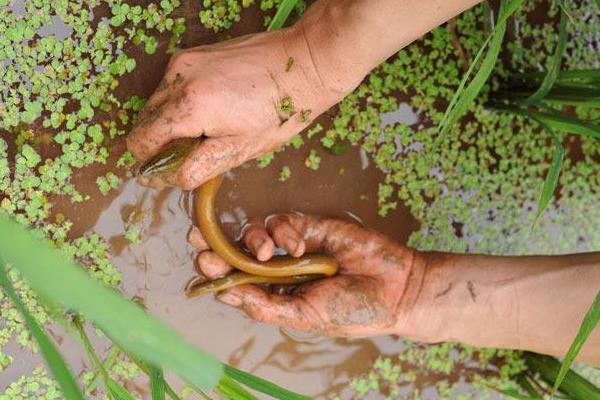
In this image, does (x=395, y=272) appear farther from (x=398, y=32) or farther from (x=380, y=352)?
(x=398, y=32)

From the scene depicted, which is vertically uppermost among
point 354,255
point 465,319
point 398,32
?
point 398,32

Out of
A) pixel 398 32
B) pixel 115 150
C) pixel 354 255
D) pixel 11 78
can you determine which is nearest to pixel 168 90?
pixel 115 150

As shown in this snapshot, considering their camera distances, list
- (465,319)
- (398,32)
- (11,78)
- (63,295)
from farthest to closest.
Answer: (465,319)
(11,78)
(398,32)
(63,295)

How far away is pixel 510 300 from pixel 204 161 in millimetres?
903

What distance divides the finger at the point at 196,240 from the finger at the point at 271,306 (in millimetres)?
135

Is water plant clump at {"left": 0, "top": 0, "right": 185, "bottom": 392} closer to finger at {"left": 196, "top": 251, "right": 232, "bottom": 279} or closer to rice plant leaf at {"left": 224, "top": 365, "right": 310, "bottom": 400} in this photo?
finger at {"left": 196, "top": 251, "right": 232, "bottom": 279}

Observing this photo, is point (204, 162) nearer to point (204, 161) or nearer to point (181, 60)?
point (204, 161)

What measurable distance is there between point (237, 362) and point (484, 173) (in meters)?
0.94

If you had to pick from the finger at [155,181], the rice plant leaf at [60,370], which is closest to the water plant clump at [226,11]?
the finger at [155,181]

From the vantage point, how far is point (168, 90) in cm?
158

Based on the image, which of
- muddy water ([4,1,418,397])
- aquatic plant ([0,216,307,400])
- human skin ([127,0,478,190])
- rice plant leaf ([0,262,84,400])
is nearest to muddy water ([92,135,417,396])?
muddy water ([4,1,418,397])

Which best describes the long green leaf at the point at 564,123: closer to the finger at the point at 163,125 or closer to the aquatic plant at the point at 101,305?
the finger at the point at 163,125

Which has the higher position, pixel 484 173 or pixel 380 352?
pixel 484 173

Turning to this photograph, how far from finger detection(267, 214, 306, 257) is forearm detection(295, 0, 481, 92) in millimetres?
427
